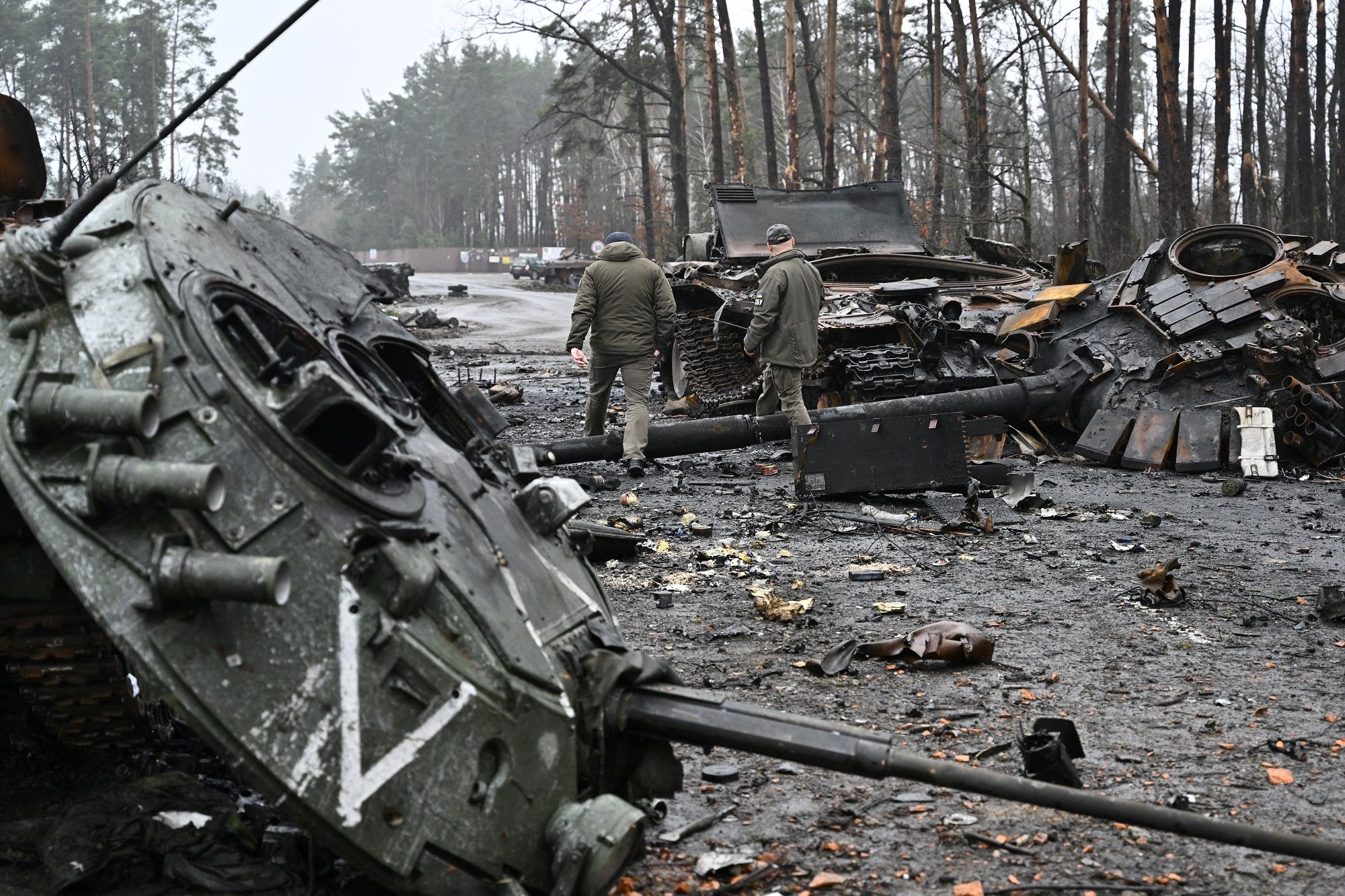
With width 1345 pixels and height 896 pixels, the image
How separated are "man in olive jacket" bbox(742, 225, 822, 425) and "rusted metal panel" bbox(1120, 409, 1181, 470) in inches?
101

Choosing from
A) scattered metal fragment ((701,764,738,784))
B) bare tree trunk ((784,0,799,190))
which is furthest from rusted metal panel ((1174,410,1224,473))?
bare tree trunk ((784,0,799,190))

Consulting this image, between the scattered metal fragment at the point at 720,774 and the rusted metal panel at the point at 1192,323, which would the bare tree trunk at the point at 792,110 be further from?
the scattered metal fragment at the point at 720,774

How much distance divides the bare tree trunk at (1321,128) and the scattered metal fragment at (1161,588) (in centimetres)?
1802

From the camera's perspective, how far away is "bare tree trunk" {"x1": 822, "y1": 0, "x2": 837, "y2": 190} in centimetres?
2514

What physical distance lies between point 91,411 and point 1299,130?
24999 millimetres

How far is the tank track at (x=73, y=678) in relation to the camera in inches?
152

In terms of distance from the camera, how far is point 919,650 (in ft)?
17.7

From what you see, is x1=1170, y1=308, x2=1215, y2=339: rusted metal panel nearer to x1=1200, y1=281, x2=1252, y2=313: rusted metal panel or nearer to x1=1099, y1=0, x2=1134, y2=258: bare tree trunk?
x1=1200, y1=281, x2=1252, y2=313: rusted metal panel

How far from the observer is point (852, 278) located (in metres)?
13.7

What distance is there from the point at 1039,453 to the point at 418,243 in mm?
63155

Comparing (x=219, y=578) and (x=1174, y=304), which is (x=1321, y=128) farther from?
(x=219, y=578)

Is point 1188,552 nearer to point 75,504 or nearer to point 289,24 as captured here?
point 289,24

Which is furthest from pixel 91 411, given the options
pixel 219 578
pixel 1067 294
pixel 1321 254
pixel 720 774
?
pixel 1321 254

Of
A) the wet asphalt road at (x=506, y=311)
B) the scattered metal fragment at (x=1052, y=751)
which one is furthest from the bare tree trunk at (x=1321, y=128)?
the scattered metal fragment at (x=1052, y=751)
